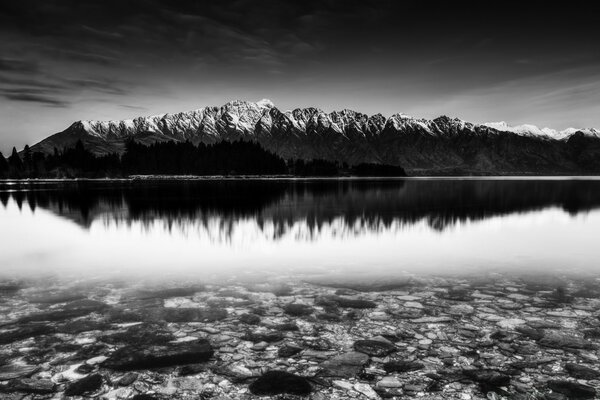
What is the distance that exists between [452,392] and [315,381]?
2.62m

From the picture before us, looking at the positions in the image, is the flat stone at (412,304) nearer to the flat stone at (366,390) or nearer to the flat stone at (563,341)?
the flat stone at (563,341)

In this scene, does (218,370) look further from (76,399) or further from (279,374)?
(76,399)

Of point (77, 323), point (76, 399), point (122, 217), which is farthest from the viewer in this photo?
point (122, 217)

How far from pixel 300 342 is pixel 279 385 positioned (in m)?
2.11

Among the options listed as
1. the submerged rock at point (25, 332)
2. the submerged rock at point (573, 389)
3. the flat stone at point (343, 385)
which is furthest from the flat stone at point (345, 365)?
the submerged rock at point (25, 332)

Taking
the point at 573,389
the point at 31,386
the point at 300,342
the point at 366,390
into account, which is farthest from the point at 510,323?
the point at 31,386

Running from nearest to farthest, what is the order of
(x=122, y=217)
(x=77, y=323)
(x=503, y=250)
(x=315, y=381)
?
(x=315, y=381)
(x=77, y=323)
(x=503, y=250)
(x=122, y=217)

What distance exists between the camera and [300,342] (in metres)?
10.2

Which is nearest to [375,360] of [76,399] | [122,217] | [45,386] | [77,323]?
[76,399]

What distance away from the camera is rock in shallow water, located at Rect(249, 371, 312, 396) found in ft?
25.9

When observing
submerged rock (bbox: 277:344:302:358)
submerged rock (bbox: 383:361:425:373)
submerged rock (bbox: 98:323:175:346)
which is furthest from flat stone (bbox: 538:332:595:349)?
submerged rock (bbox: 98:323:175:346)

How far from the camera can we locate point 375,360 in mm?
9164

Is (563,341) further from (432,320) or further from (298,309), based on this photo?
(298,309)

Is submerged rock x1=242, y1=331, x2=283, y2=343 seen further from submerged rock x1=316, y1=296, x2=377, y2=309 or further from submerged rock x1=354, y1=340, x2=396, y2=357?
submerged rock x1=316, y1=296, x2=377, y2=309
